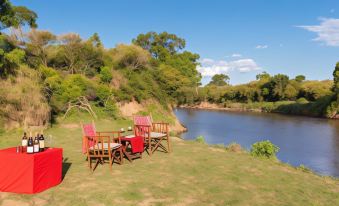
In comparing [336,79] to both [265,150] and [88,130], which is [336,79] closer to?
[265,150]

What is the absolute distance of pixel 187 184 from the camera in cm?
596

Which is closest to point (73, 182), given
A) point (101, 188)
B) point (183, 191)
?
point (101, 188)

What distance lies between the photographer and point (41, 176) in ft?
16.9

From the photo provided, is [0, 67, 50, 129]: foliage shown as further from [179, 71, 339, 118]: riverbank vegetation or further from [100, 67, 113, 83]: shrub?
[179, 71, 339, 118]: riverbank vegetation

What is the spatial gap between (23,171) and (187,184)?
3041mm

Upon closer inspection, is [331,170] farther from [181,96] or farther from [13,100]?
[181,96]

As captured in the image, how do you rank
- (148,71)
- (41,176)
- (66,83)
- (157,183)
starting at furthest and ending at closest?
(148,71) < (66,83) < (157,183) < (41,176)

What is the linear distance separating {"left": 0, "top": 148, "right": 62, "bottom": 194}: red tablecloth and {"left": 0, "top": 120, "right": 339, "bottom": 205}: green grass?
0.50 feet

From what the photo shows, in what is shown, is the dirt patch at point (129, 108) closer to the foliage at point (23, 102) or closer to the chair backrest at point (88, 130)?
the foliage at point (23, 102)

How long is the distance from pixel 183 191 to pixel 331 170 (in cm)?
1217

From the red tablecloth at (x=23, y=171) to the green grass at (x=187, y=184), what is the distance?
15 centimetres

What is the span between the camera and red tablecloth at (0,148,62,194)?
4.94 meters

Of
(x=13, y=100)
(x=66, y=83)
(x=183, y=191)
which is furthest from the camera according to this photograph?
(x=66, y=83)

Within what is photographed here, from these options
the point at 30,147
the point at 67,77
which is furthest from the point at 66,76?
the point at 30,147
